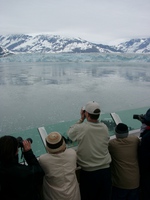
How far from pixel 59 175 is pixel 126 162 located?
538 millimetres

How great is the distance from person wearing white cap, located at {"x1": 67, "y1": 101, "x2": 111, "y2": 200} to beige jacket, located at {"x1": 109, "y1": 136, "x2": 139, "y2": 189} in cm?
10

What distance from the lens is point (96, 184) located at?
1.40 meters

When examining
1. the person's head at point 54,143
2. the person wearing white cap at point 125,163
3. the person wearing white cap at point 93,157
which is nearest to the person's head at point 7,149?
the person's head at point 54,143

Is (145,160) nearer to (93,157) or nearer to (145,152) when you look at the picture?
(145,152)

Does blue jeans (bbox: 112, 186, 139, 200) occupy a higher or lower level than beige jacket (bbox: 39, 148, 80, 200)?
lower

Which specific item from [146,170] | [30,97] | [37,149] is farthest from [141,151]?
[30,97]

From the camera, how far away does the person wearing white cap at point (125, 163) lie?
1496mm

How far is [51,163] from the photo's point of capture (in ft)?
4.10

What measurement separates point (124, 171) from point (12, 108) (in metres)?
7.35

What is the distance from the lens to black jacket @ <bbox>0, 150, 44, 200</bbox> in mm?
1114

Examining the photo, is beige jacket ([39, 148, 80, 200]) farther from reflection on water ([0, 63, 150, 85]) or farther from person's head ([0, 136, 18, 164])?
reflection on water ([0, 63, 150, 85])

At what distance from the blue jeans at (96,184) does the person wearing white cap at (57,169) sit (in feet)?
0.52

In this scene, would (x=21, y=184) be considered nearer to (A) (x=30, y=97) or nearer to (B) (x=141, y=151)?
(B) (x=141, y=151)

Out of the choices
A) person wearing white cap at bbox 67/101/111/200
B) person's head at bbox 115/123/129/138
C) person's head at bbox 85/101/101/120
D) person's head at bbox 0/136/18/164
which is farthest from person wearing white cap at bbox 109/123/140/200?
person's head at bbox 0/136/18/164
